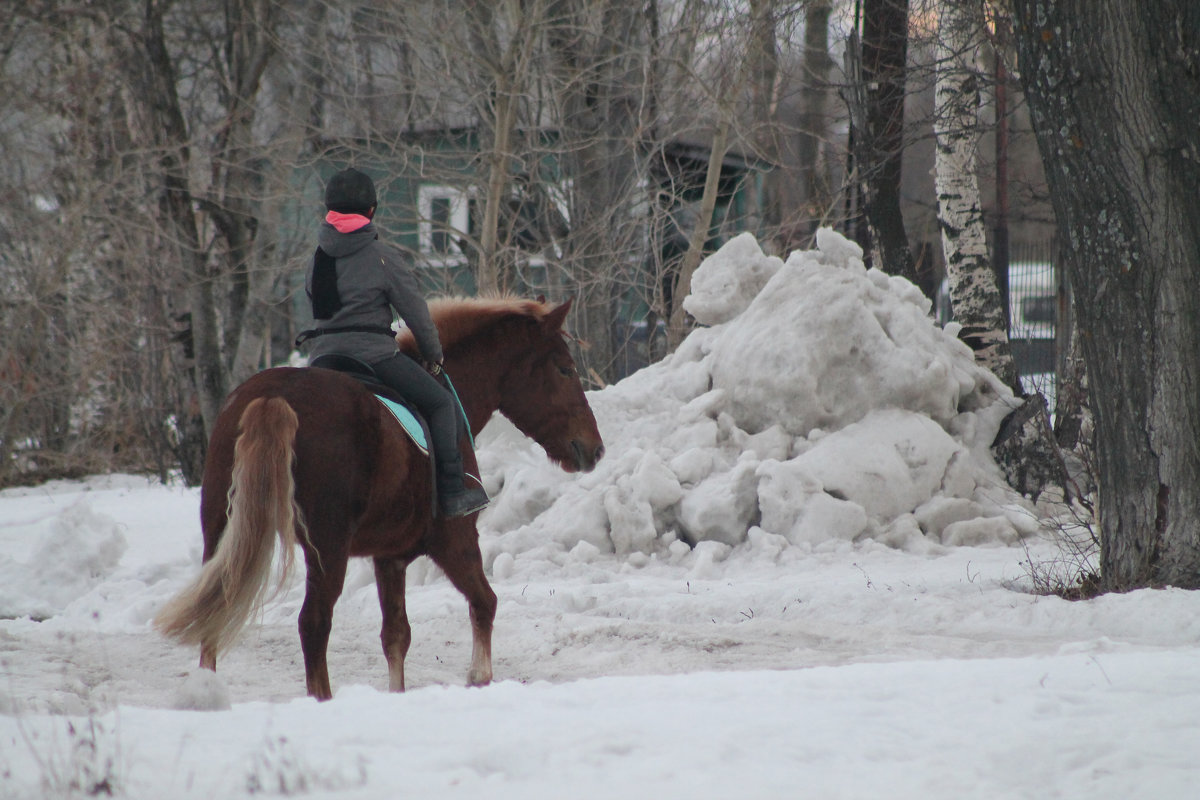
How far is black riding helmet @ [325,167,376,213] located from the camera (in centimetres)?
532

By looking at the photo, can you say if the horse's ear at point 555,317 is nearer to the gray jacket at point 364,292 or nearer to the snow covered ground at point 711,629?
the gray jacket at point 364,292

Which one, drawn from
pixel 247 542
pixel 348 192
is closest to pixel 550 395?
pixel 348 192

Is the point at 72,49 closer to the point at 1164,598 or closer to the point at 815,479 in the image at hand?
the point at 815,479

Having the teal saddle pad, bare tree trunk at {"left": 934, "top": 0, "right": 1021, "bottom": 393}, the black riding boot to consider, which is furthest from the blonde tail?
bare tree trunk at {"left": 934, "top": 0, "right": 1021, "bottom": 393}

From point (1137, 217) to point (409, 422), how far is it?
4012 millimetres

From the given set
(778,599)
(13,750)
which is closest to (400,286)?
(13,750)

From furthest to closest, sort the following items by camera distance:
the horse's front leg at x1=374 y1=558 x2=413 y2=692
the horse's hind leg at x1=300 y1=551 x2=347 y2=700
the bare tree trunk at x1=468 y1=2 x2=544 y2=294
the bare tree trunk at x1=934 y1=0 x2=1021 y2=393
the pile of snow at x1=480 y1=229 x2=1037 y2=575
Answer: the bare tree trunk at x1=468 y1=2 x2=544 y2=294
the bare tree trunk at x1=934 y1=0 x2=1021 y2=393
the pile of snow at x1=480 y1=229 x2=1037 y2=575
the horse's front leg at x1=374 y1=558 x2=413 y2=692
the horse's hind leg at x1=300 y1=551 x2=347 y2=700

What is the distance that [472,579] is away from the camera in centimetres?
562

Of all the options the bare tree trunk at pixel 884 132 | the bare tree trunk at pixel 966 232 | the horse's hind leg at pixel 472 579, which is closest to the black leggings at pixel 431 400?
the horse's hind leg at pixel 472 579

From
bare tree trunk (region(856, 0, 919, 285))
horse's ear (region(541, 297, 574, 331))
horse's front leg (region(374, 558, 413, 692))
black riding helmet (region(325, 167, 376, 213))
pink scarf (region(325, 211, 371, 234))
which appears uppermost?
bare tree trunk (region(856, 0, 919, 285))

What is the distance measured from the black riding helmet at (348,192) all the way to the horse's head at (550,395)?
123 cm

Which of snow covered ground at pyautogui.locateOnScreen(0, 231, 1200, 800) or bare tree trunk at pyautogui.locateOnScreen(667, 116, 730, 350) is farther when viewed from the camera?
bare tree trunk at pyautogui.locateOnScreen(667, 116, 730, 350)

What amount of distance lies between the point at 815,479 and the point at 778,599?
1.89 m

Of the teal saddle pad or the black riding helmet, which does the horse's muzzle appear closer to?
the teal saddle pad
